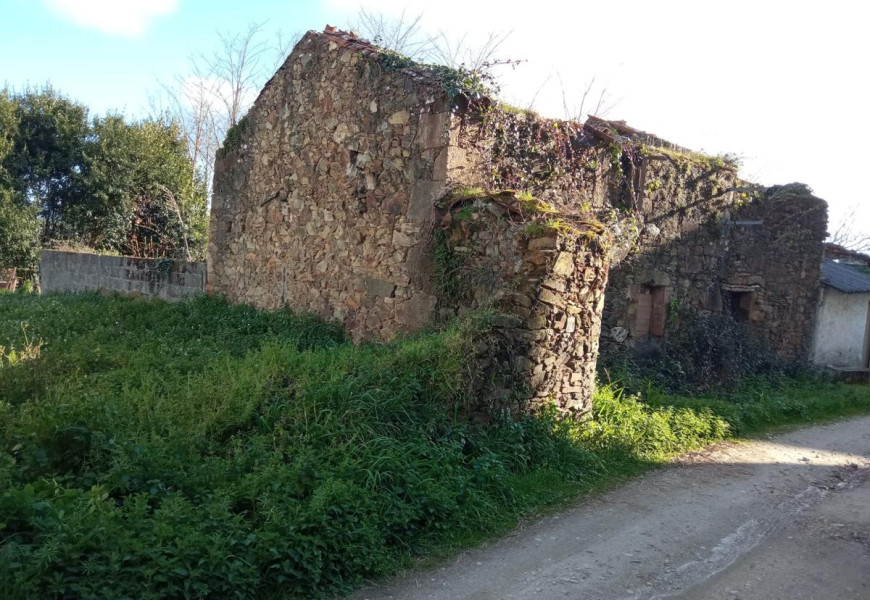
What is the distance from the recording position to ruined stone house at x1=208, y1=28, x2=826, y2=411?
279 inches

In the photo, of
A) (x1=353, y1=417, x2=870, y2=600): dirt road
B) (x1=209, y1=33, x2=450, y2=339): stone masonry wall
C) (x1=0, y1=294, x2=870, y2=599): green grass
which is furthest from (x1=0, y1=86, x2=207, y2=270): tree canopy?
(x1=353, y1=417, x2=870, y2=600): dirt road

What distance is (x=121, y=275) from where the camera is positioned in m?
13.7

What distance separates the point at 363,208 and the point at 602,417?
4017 mm

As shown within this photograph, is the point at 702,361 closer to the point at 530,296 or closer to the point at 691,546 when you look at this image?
the point at 530,296

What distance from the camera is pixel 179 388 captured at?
6.38 meters

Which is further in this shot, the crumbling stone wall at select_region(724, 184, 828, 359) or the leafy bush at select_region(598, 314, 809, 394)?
the crumbling stone wall at select_region(724, 184, 828, 359)

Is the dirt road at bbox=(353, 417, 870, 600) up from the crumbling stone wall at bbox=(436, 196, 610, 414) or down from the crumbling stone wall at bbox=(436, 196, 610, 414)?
down

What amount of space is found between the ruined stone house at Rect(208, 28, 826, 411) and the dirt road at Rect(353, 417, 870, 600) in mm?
1475

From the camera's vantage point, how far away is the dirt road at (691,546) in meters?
4.45

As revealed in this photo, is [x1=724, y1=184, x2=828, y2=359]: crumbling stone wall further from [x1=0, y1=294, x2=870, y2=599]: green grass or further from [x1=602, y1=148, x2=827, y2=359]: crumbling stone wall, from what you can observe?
[x1=0, y1=294, x2=870, y2=599]: green grass

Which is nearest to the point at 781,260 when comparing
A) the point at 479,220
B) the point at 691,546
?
the point at 479,220

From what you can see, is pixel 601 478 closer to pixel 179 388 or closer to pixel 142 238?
pixel 179 388

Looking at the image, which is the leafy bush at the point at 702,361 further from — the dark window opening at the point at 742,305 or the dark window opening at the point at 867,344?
the dark window opening at the point at 867,344

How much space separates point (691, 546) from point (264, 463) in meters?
3.29
